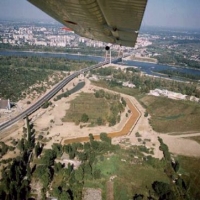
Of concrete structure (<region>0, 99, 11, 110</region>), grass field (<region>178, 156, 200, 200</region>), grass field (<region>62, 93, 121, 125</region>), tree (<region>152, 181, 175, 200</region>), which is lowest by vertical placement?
grass field (<region>178, 156, 200, 200</region>)

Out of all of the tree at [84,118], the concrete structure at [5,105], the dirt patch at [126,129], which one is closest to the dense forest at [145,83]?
the dirt patch at [126,129]

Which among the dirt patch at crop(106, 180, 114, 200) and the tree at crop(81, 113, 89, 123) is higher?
the tree at crop(81, 113, 89, 123)

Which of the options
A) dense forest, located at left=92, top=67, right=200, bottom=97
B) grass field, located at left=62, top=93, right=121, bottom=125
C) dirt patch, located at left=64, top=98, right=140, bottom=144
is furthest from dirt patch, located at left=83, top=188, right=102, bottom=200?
dense forest, located at left=92, top=67, right=200, bottom=97

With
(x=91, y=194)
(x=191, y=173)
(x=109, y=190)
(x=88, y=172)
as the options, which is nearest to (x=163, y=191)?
(x=109, y=190)

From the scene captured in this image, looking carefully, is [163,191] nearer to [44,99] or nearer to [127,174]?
[127,174]

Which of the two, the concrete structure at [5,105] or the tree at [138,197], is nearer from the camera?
the tree at [138,197]

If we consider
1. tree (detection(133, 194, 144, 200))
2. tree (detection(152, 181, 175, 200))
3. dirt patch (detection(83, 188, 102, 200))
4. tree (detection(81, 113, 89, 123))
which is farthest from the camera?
tree (detection(81, 113, 89, 123))

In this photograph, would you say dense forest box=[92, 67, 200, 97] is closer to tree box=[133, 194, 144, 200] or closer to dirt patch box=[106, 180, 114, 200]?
dirt patch box=[106, 180, 114, 200]

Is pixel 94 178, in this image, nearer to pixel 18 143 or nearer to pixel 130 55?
pixel 18 143

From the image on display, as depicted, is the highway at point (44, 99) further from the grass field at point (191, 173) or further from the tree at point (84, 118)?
the grass field at point (191, 173)
